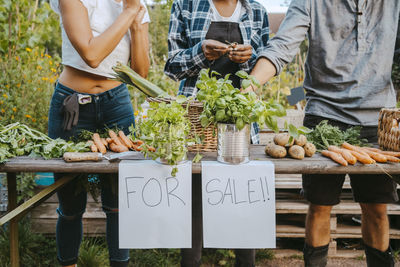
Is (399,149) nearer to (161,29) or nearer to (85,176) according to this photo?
(85,176)

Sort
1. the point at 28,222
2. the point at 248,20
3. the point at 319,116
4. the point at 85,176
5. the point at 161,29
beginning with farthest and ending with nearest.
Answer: the point at 161,29 → the point at 28,222 → the point at 248,20 → the point at 319,116 → the point at 85,176

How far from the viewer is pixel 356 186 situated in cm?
179

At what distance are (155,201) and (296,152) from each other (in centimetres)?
61

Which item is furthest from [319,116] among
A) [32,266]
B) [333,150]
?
[32,266]

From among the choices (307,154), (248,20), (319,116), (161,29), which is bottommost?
(307,154)

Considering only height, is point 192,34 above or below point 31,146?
above

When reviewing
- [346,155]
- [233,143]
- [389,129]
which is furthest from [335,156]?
[233,143]

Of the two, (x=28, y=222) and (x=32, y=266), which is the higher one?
(x=28, y=222)

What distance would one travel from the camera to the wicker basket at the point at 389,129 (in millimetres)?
1378

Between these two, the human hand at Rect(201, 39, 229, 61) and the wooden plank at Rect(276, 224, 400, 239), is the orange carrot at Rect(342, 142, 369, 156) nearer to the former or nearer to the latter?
the human hand at Rect(201, 39, 229, 61)

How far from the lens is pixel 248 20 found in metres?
2.00

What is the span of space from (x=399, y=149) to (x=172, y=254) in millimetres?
2015

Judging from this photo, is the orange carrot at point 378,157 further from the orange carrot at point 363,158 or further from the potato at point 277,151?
the potato at point 277,151

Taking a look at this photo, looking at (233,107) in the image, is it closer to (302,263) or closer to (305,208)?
(305,208)
